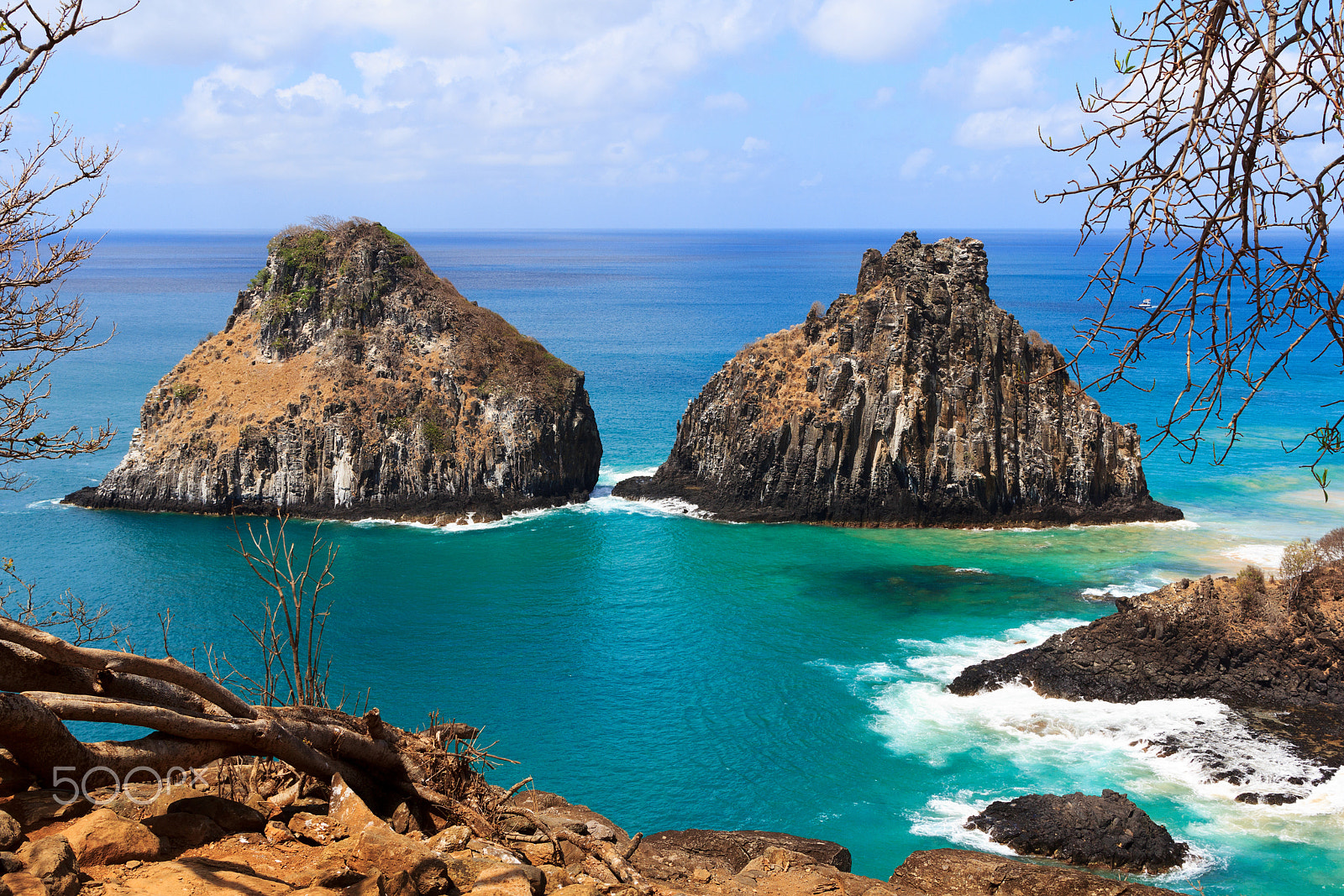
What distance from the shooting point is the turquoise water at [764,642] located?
28750 millimetres

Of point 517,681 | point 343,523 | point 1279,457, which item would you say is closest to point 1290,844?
point 517,681

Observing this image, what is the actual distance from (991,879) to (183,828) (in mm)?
11841

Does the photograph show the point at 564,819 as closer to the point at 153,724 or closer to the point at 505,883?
the point at 505,883

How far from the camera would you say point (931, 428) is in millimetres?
61531

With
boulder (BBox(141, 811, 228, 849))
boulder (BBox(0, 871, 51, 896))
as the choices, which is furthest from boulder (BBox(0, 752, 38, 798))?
boulder (BBox(0, 871, 51, 896))

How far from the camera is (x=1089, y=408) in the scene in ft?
201

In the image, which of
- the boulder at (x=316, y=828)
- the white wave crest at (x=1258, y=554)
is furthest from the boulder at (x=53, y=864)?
the white wave crest at (x=1258, y=554)

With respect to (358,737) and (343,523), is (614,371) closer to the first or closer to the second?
(343,523)

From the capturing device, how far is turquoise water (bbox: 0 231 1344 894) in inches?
1132

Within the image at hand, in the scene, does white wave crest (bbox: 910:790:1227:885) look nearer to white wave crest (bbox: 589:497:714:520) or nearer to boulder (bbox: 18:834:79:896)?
boulder (bbox: 18:834:79:896)

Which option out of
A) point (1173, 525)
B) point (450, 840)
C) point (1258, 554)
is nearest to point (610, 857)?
point (450, 840)

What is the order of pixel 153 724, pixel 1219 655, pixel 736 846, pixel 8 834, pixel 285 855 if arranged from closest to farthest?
pixel 8 834
pixel 153 724
pixel 285 855
pixel 736 846
pixel 1219 655

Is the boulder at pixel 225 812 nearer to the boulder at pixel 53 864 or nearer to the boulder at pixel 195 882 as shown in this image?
the boulder at pixel 195 882

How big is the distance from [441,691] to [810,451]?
109 feet
